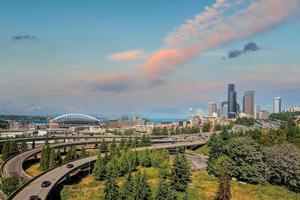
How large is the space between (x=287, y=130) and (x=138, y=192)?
95.0m

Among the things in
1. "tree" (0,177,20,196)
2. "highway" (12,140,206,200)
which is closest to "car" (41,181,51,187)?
"highway" (12,140,206,200)

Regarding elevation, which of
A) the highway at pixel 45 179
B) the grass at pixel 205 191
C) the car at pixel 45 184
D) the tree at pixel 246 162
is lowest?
the grass at pixel 205 191

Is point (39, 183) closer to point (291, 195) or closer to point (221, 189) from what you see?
point (221, 189)

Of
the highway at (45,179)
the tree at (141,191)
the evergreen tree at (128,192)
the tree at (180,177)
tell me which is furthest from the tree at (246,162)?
the highway at (45,179)

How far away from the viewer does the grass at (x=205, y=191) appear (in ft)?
230

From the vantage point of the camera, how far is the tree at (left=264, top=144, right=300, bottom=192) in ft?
269

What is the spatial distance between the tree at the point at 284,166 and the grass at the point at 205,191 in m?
2.88

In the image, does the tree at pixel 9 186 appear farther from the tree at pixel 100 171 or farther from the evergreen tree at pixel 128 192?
the evergreen tree at pixel 128 192

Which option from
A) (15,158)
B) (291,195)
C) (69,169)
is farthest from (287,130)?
(15,158)

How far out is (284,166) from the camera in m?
83.8

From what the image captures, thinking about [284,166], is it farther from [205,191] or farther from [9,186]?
[9,186]

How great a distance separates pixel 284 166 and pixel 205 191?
22079 mm

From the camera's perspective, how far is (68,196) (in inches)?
2756

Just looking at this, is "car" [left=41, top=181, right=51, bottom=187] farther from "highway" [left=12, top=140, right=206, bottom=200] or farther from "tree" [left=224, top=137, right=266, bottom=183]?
"tree" [left=224, top=137, right=266, bottom=183]
